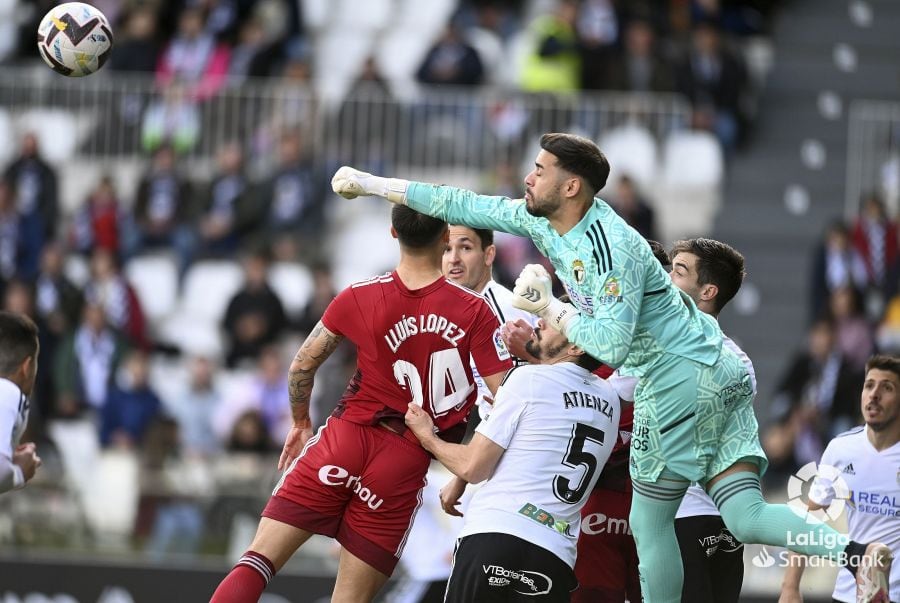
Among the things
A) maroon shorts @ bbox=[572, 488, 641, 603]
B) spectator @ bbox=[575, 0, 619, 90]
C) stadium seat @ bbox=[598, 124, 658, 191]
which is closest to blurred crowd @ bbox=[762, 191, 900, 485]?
stadium seat @ bbox=[598, 124, 658, 191]

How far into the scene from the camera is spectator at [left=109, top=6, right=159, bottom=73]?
18.6 meters

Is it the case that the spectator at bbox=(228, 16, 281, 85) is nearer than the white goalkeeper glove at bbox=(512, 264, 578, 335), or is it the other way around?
the white goalkeeper glove at bbox=(512, 264, 578, 335)

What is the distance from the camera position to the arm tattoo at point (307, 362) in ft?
26.6

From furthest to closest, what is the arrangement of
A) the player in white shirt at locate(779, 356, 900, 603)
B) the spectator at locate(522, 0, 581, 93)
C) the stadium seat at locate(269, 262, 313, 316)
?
the spectator at locate(522, 0, 581, 93), the stadium seat at locate(269, 262, 313, 316), the player in white shirt at locate(779, 356, 900, 603)

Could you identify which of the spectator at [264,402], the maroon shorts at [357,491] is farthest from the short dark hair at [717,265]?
the spectator at [264,402]

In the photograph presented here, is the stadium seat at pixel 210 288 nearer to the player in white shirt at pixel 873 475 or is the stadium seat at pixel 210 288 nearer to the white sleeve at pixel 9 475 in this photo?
the white sleeve at pixel 9 475

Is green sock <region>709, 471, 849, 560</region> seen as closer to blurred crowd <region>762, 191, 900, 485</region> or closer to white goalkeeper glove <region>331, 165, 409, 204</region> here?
white goalkeeper glove <region>331, 165, 409, 204</region>

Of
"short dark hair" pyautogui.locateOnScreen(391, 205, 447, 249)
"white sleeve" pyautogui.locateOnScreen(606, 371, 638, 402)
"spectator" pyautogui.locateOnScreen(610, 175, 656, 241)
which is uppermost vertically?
"short dark hair" pyautogui.locateOnScreen(391, 205, 447, 249)

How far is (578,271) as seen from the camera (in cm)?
762

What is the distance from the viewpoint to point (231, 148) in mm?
17688

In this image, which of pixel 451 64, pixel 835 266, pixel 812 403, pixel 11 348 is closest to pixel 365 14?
pixel 451 64

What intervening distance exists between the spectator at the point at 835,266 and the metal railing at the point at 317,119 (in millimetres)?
2232

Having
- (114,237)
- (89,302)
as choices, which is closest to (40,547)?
(89,302)

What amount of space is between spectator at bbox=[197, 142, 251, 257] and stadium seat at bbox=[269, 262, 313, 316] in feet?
2.00
